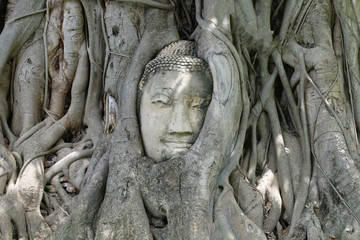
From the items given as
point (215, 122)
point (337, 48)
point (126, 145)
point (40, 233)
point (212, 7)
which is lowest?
point (40, 233)

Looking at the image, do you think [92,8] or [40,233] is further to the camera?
[92,8]

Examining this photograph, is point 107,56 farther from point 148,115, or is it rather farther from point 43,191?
point 43,191

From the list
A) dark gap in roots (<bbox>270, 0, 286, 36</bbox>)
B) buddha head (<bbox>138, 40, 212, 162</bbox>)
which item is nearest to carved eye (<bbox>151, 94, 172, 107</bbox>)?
buddha head (<bbox>138, 40, 212, 162</bbox>)

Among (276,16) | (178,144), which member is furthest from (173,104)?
(276,16)

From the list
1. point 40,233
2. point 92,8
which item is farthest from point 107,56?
point 40,233

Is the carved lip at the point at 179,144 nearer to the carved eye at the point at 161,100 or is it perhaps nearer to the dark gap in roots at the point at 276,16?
the carved eye at the point at 161,100

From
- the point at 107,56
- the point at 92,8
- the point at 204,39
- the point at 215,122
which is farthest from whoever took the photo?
the point at 92,8

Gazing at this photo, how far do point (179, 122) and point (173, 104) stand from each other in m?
0.16

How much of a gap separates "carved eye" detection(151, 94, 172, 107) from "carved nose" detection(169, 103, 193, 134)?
0.07m

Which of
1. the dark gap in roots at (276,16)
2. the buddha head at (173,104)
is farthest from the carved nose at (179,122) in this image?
the dark gap in roots at (276,16)

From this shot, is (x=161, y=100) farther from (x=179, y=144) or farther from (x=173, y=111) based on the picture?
(x=179, y=144)

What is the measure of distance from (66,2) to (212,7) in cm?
156

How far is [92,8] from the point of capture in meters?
4.14

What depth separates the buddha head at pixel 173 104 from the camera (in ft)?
10.4
